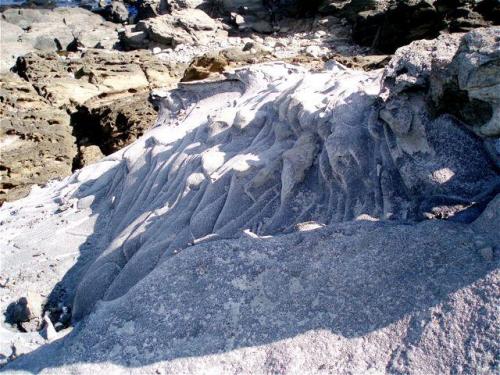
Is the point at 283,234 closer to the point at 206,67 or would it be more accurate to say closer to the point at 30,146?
the point at 206,67

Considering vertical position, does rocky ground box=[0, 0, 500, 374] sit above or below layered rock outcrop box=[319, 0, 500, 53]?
above

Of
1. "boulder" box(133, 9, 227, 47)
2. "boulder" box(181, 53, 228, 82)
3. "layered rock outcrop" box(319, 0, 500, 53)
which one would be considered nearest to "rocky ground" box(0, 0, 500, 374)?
"boulder" box(181, 53, 228, 82)

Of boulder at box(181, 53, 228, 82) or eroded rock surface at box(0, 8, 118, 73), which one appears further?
eroded rock surface at box(0, 8, 118, 73)

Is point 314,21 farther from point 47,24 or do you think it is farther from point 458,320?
point 458,320

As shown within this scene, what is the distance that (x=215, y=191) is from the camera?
3824 mm

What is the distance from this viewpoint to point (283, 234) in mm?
3037

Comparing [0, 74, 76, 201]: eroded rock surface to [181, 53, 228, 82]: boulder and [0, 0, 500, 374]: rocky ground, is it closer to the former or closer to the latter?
[0, 0, 500, 374]: rocky ground

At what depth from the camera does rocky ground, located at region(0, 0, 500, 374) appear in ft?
7.48

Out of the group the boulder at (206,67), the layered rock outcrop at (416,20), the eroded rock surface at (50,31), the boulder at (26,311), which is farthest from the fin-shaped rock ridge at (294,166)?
the eroded rock surface at (50,31)

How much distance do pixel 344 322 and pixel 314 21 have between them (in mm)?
15359

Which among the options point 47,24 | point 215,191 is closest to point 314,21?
point 47,24

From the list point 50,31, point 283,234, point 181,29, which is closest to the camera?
point 283,234

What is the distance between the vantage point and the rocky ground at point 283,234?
7.48 feet

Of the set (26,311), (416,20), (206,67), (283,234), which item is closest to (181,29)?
(416,20)
